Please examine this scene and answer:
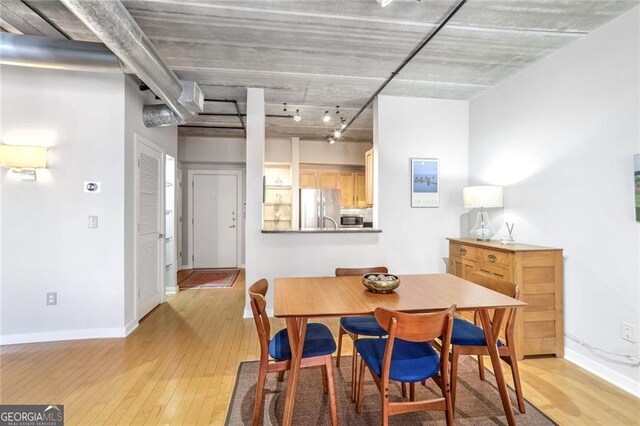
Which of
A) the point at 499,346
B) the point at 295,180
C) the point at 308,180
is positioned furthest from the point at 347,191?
the point at 499,346

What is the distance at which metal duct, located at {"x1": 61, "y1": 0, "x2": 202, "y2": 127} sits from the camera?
65.2 inches

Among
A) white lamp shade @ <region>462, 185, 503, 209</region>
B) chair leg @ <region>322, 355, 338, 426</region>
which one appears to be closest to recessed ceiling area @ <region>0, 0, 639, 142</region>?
white lamp shade @ <region>462, 185, 503, 209</region>

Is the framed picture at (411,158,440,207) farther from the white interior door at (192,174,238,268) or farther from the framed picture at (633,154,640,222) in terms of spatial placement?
the white interior door at (192,174,238,268)

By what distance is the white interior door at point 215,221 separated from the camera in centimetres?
616

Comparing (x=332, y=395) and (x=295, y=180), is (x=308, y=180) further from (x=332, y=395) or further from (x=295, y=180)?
(x=332, y=395)

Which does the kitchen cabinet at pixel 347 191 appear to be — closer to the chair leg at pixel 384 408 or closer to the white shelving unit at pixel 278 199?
the white shelving unit at pixel 278 199

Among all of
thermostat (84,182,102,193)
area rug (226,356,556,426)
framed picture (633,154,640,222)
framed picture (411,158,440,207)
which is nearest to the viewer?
area rug (226,356,556,426)

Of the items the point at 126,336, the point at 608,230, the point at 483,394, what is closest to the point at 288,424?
the point at 483,394

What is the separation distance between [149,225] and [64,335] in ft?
4.45

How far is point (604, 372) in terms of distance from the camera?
87.8 inches

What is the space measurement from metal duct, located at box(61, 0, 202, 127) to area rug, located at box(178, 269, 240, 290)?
3.05 m

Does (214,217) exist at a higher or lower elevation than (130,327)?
higher

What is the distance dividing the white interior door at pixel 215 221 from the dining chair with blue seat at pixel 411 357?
16.6 feet

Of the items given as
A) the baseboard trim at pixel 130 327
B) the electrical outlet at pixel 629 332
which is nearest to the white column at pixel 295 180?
the baseboard trim at pixel 130 327
